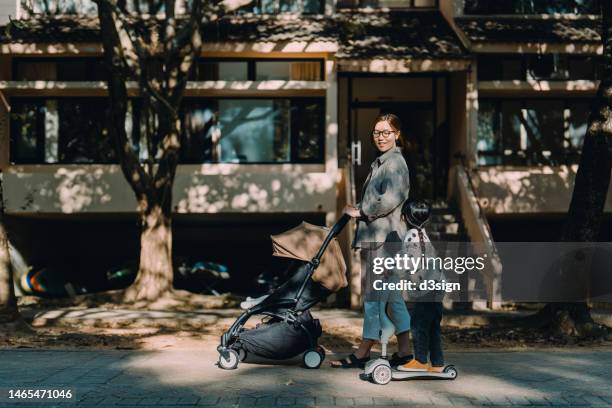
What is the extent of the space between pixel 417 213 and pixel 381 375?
4.41ft

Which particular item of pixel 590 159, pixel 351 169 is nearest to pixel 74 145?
pixel 351 169

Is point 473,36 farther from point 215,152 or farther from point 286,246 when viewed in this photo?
point 286,246

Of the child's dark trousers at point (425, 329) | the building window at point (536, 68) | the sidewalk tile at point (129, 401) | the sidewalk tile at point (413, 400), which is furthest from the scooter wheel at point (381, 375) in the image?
the building window at point (536, 68)

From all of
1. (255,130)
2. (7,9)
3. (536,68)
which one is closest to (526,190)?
(536,68)

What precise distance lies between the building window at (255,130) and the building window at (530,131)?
3.98 meters

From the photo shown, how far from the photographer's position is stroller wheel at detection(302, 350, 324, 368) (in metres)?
7.67

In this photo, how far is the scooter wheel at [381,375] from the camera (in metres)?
6.87

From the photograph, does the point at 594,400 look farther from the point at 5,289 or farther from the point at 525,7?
the point at 525,7

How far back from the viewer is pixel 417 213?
686cm

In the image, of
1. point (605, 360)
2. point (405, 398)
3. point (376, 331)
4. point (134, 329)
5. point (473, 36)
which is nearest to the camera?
point (405, 398)

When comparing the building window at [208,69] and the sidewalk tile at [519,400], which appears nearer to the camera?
the sidewalk tile at [519,400]

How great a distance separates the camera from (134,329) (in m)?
11.9

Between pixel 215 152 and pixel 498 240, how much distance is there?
7.38 meters

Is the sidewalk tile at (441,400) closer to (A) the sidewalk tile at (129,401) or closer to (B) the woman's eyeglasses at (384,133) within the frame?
(A) the sidewalk tile at (129,401)
